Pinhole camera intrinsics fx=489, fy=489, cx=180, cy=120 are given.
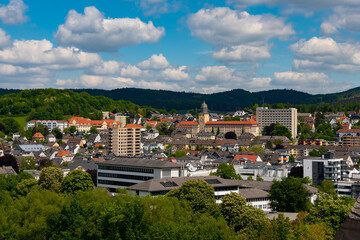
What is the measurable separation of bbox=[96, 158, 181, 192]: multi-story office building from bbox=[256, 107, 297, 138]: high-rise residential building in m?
117

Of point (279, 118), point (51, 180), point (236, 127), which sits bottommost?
point (51, 180)

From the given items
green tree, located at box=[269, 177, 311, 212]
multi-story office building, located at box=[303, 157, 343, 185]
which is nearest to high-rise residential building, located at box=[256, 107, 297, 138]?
multi-story office building, located at box=[303, 157, 343, 185]

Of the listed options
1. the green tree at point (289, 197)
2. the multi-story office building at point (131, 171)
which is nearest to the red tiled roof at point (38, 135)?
the multi-story office building at point (131, 171)

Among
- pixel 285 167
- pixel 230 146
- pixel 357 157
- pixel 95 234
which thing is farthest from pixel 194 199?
pixel 230 146

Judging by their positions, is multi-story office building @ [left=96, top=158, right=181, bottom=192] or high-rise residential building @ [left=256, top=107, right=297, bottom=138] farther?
high-rise residential building @ [left=256, top=107, right=297, bottom=138]

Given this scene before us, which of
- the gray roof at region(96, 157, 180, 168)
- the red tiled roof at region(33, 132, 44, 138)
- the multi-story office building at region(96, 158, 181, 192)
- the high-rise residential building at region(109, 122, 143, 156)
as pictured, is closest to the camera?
the multi-story office building at region(96, 158, 181, 192)

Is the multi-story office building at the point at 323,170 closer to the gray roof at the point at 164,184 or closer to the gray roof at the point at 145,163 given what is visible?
the gray roof at the point at 164,184

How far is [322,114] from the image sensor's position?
7500 inches

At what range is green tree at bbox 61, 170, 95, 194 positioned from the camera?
58178 mm

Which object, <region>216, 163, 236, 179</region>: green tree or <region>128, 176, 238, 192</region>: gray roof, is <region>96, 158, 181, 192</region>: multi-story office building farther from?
<region>216, 163, 236, 179</region>: green tree

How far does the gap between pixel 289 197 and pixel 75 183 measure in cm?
2516

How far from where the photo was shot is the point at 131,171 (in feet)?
204

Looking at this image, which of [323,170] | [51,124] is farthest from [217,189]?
[51,124]

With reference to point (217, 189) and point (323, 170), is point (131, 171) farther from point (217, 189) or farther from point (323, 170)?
point (323, 170)
